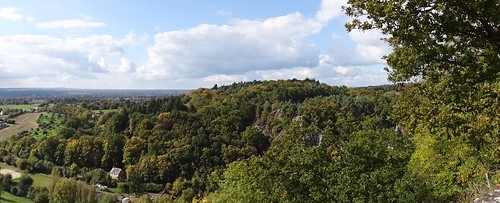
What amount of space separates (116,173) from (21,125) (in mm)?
68190

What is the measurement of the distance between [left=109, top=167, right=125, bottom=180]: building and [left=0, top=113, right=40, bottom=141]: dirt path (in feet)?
154

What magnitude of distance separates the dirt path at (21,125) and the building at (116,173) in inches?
1844

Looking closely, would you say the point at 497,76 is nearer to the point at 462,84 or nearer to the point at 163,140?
the point at 462,84

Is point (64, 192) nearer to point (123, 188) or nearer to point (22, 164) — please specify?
point (123, 188)

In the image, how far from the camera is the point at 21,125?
489 ft

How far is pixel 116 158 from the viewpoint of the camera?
106500mm

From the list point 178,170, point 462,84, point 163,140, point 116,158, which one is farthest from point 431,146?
point 116,158

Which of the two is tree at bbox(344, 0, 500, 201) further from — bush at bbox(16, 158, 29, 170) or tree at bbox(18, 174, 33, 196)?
bush at bbox(16, 158, 29, 170)

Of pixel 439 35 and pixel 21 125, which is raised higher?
pixel 439 35

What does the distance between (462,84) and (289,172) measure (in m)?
Result: 12.8

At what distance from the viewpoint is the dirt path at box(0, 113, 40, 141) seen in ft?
442

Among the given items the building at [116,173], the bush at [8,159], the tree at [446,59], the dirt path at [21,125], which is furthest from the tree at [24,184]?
the tree at [446,59]

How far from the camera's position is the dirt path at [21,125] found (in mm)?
134625

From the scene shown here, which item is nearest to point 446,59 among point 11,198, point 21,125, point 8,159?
point 11,198
